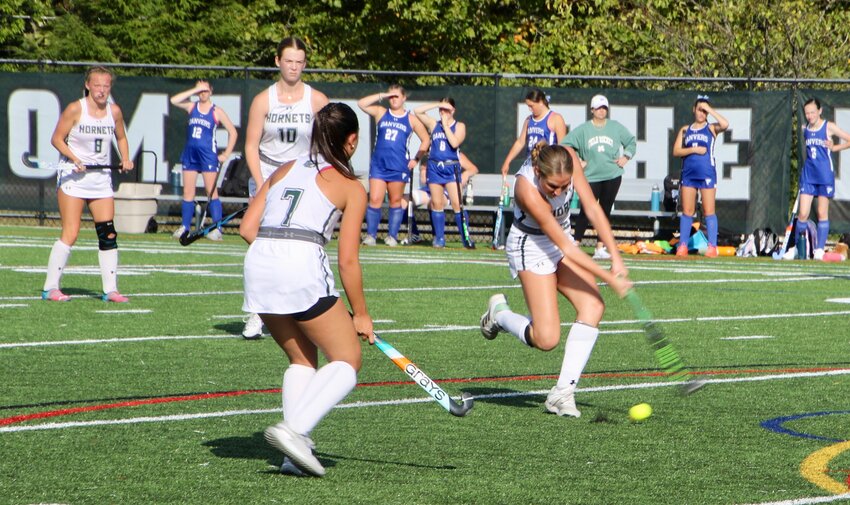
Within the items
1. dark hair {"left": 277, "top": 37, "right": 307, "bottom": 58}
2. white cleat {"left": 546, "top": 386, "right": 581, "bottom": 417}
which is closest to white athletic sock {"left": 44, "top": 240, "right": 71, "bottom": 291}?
dark hair {"left": 277, "top": 37, "right": 307, "bottom": 58}

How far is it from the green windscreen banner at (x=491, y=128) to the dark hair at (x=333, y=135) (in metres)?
17.3

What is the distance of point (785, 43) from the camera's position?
28.3 m


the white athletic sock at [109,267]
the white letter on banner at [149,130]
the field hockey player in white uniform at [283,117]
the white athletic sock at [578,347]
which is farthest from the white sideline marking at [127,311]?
the white letter on banner at [149,130]

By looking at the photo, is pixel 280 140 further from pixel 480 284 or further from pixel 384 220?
pixel 384 220

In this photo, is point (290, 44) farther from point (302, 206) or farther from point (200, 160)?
point (200, 160)

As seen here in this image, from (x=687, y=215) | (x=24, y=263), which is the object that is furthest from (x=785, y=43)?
(x=24, y=263)

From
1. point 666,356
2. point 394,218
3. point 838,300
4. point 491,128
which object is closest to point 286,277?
point 666,356

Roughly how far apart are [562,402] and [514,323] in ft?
2.89

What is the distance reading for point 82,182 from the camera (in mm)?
12531

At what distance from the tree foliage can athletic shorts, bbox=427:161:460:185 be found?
30.4ft

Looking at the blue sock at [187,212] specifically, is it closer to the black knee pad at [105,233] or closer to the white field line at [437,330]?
the black knee pad at [105,233]

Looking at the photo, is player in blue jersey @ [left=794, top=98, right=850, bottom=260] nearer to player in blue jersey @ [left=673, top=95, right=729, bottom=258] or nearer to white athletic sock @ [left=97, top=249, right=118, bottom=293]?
player in blue jersey @ [left=673, top=95, right=729, bottom=258]

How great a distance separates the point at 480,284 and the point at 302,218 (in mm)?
9892

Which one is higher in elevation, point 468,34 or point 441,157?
point 468,34
